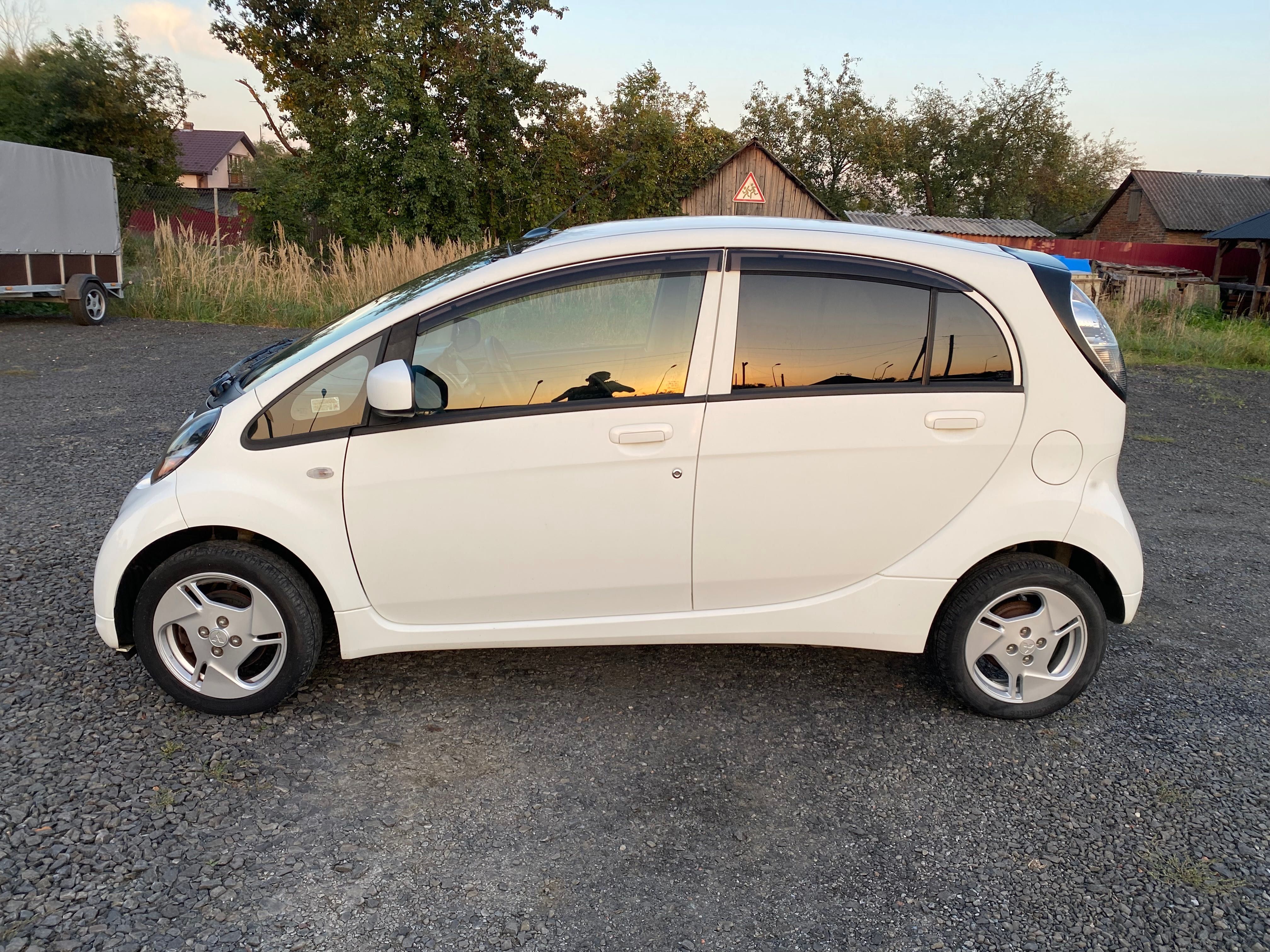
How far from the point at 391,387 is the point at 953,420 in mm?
1968

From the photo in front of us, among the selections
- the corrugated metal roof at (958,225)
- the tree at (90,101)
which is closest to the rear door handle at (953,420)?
the tree at (90,101)

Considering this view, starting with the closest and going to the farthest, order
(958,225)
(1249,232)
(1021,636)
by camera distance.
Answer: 1. (1021,636)
2. (1249,232)
3. (958,225)

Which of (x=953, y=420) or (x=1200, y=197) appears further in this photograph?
→ (x=1200, y=197)

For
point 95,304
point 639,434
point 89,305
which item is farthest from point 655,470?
point 95,304

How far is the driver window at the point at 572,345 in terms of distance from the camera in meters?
3.21

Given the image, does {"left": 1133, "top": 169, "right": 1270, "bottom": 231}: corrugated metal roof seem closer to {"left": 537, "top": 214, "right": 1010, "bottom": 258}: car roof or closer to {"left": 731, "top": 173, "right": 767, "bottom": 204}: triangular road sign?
{"left": 731, "top": 173, "right": 767, "bottom": 204}: triangular road sign

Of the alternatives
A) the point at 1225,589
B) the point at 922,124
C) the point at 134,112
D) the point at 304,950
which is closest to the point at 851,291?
the point at 304,950

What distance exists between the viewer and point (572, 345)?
10.7 feet

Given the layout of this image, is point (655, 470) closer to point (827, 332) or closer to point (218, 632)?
point (827, 332)

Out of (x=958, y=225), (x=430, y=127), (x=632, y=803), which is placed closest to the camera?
(x=632, y=803)

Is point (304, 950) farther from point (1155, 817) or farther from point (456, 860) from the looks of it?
point (1155, 817)

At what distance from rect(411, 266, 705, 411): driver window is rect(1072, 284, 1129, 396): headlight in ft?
4.61

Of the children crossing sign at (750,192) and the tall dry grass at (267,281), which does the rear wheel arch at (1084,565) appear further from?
the children crossing sign at (750,192)

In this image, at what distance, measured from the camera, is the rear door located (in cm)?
320
